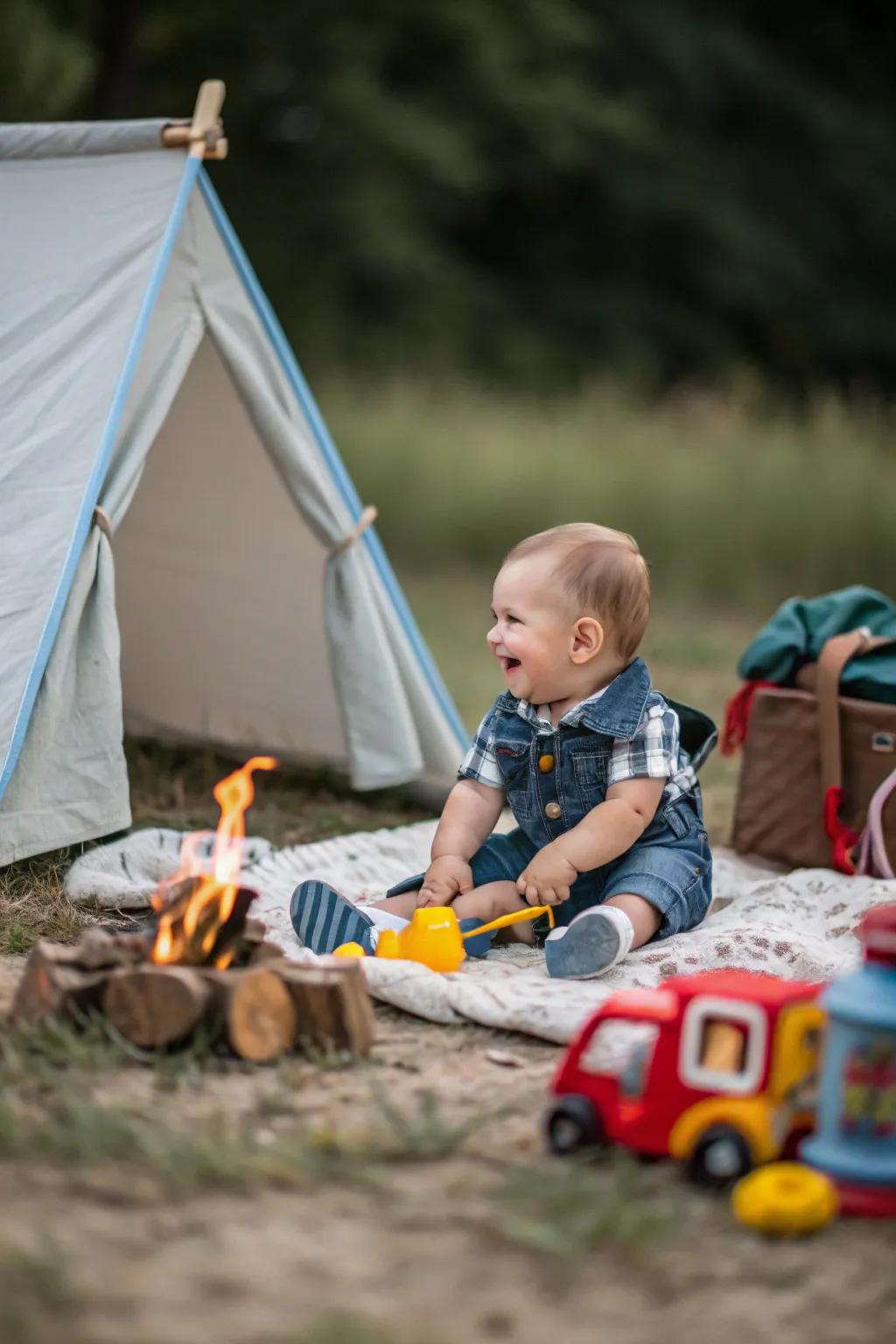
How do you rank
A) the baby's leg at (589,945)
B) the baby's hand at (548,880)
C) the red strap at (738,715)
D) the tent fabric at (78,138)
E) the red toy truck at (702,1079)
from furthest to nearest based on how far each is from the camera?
the red strap at (738,715), the tent fabric at (78,138), the baby's hand at (548,880), the baby's leg at (589,945), the red toy truck at (702,1079)

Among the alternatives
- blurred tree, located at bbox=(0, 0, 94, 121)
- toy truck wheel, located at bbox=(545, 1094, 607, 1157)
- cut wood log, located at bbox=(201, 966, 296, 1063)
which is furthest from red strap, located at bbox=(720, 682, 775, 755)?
blurred tree, located at bbox=(0, 0, 94, 121)

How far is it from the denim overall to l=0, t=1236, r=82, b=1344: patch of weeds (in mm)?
1478

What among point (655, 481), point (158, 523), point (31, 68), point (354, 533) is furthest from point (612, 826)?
point (31, 68)

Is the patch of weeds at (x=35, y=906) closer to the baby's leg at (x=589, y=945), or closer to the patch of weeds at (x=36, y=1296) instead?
the baby's leg at (x=589, y=945)

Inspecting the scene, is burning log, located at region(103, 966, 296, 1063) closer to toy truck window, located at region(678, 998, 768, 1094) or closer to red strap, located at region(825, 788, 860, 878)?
toy truck window, located at region(678, 998, 768, 1094)

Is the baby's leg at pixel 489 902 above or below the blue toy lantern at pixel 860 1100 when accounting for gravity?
above

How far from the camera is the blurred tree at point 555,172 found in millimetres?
14297

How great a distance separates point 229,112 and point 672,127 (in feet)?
19.1

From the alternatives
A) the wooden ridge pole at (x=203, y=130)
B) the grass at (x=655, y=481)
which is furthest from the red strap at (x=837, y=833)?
the grass at (x=655, y=481)

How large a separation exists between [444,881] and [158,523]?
Result: 1.86 meters

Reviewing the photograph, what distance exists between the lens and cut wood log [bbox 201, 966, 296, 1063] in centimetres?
222

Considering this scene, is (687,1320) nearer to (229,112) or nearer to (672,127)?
(229,112)

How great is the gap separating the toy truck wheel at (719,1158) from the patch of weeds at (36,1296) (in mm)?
779

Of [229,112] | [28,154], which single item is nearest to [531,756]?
[28,154]
